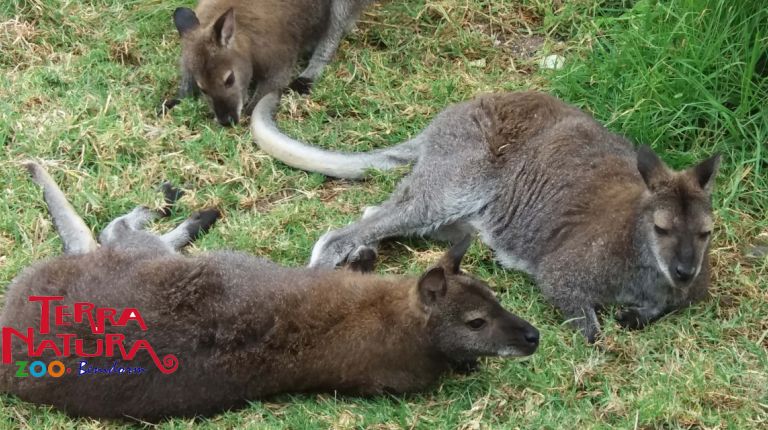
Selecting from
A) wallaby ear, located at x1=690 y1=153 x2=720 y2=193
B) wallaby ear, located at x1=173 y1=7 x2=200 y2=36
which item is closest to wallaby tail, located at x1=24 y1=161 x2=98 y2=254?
wallaby ear, located at x1=173 y1=7 x2=200 y2=36

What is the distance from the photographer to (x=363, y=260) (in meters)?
6.12

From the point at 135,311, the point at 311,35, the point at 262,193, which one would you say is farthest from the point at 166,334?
the point at 311,35

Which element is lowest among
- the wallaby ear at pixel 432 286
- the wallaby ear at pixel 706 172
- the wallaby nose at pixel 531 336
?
the wallaby nose at pixel 531 336

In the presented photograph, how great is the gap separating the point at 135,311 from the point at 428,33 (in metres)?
4.15

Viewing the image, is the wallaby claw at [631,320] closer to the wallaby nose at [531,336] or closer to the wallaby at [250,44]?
the wallaby nose at [531,336]

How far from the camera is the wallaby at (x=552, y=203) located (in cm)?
578

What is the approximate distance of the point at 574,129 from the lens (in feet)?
21.6

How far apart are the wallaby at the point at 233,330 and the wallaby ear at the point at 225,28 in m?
2.64

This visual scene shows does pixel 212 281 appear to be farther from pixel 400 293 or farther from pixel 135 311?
pixel 400 293

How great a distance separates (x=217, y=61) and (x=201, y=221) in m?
1.62

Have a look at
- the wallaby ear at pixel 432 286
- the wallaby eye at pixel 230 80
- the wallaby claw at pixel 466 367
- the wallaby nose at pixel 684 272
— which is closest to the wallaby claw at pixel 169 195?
the wallaby eye at pixel 230 80

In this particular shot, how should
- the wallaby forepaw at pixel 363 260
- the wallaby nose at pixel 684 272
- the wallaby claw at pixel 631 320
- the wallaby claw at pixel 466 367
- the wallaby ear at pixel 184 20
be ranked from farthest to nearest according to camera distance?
the wallaby ear at pixel 184 20
the wallaby forepaw at pixel 363 260
the wallaby claw at pixel 631 320
the wallaby nose at pixel 684 272
the wallaby claw at pixel 466 367

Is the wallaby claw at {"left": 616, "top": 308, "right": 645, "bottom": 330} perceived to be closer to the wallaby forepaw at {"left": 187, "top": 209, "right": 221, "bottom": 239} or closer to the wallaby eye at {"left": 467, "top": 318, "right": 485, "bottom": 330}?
the wallaby eye at {"left": 467, "top": 318, "right": 485, "bottom": 330}

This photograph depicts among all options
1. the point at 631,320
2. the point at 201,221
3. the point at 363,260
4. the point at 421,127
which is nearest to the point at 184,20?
the point at 421,127
